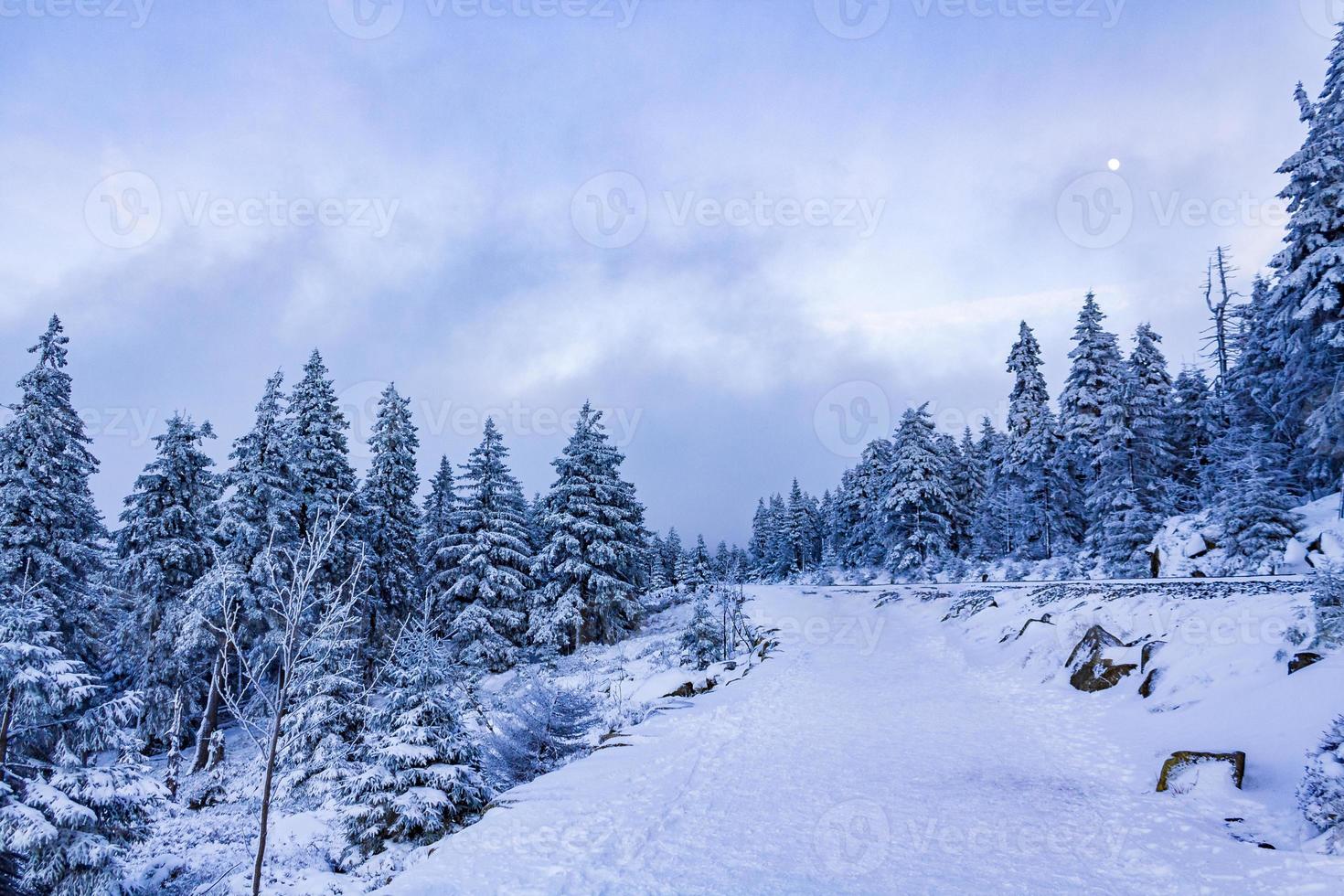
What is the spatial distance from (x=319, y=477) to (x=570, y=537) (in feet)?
33.7

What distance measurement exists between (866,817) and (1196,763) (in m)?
3.99

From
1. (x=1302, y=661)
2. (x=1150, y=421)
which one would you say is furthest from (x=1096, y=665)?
(x=1150, y=421)

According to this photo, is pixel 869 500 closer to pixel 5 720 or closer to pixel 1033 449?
pixel 1033 449

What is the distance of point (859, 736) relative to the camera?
33.0 ft

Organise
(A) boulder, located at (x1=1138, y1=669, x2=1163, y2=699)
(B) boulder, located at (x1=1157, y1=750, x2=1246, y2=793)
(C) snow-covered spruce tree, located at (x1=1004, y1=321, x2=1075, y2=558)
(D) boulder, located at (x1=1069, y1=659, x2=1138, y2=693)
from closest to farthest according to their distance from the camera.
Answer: (B) boulder, located at (x1=1157, y1=750, x2=1246, y2=793) → (A) boulder, located at (x1=1138, y1=669, x2=1163, y2=699) → (D) boulder, located at (x1=1069, y1=659, x2=1138, y2=693) → (C) snow-covered spruce tree, located at (x1=1004, y1=321, x2=1075, y2=558)

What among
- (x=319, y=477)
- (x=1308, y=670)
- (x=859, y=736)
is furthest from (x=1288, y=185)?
(x=319, y=477)

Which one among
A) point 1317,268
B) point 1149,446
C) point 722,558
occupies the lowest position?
point 722,558

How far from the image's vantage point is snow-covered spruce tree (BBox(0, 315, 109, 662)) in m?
17.2

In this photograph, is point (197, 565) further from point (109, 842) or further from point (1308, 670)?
point (1308, 670)

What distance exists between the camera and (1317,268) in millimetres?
17266

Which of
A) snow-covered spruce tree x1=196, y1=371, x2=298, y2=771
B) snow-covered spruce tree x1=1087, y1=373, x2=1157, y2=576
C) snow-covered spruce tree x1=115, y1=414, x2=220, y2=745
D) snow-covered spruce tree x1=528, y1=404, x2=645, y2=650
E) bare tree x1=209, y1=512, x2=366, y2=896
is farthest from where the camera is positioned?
snow-covered spruce tree x1=528, y1=404, x2=645, y2=650

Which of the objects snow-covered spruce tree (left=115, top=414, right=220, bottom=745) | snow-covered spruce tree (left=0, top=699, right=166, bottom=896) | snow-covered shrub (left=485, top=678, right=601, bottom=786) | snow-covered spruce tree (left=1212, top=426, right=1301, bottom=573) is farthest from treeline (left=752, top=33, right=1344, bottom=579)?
snow-covered spruce tree (left=115, top=414, right=220, bottom=745)

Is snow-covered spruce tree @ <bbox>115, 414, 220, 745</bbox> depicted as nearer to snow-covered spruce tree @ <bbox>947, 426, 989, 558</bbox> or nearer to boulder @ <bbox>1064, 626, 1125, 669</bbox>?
boulder @ <bbox>1064, 626, 1125, 669</bbox>

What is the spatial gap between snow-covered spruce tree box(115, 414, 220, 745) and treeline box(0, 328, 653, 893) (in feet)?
0.24
